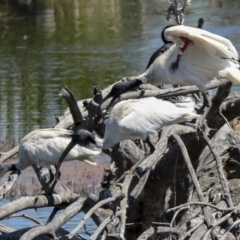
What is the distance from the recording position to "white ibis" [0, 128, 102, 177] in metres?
7.10

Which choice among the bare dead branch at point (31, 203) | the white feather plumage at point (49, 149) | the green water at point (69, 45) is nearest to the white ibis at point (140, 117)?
the white feather plumage at point (49, 149)

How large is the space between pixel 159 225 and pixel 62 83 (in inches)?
557

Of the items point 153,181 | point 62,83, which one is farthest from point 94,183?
point 62,83

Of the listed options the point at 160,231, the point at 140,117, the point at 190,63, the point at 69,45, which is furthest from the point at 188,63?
the point at 69,45

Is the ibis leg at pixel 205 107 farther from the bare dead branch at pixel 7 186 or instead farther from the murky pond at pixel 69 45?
the murky pond at pixel 69 45

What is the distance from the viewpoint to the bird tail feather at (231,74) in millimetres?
7543

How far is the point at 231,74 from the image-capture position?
7559 mm

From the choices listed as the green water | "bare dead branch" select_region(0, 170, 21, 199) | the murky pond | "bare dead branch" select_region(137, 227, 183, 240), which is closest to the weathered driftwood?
"bare dead branch" select_region(137, 227, 183, 240)

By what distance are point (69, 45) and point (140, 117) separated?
68.7 feet

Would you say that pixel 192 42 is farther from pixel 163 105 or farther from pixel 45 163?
pixel 45 163

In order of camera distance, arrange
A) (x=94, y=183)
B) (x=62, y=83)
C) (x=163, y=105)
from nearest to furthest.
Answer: (x=163, y=105)
(x=94, y=183)
(x=62, y=83)

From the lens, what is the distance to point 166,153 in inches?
284

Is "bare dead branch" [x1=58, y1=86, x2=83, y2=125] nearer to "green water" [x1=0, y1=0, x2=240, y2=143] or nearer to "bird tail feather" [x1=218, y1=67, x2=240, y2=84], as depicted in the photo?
"bird tail feather" [x1=218, y1=67, x2=240, y2=84]

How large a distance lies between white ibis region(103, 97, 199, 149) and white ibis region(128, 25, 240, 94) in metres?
0.52
